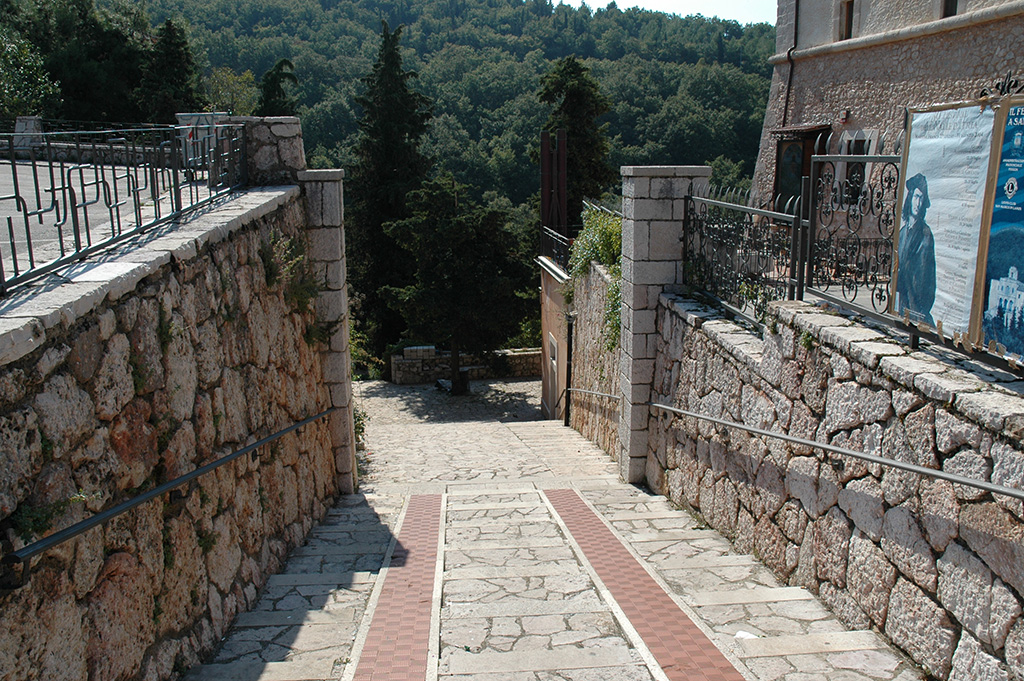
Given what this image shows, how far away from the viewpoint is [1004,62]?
1173 cm

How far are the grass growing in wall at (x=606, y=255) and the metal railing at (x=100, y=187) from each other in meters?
4.27

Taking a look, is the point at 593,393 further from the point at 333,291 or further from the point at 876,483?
the point at 876,483

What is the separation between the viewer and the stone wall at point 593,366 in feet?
33.3

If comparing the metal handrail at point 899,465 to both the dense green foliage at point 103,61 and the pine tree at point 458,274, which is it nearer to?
the pine tree at point 458,274

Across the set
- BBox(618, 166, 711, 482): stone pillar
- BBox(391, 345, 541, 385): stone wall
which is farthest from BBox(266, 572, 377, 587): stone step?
BBox(391, 345, 541, 385): stone wall

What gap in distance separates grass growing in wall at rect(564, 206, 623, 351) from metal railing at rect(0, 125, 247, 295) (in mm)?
4272

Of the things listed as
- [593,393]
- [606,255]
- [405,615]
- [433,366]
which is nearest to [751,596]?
[405,615]

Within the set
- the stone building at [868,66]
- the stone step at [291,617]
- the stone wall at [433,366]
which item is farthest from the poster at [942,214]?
the stone wall at [433,366]

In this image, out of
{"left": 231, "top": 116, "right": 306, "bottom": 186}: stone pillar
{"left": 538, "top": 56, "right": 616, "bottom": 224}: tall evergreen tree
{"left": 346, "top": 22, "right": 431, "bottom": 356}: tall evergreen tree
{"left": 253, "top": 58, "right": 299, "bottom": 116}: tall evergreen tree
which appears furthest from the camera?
{"left": 253, "top": 58, "right": 299, "bottom": 116}: tall evergreen tree

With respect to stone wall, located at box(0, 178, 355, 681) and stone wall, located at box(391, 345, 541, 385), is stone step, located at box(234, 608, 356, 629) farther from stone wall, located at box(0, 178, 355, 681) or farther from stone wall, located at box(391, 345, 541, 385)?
stone wall, located at box(391, 345, 541, 385)

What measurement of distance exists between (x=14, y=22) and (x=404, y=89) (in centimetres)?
1592

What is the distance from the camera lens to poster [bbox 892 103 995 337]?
343cm

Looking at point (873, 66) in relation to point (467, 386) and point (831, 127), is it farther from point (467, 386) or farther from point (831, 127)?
point (467, 386)

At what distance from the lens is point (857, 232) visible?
450 centimetres
